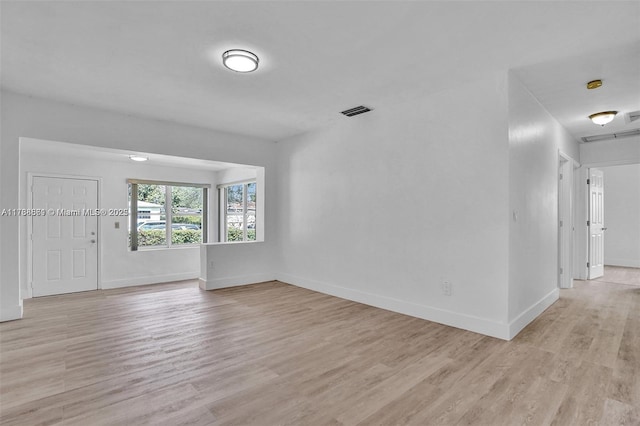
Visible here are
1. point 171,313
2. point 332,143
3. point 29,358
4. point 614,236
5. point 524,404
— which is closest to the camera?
point 524,404

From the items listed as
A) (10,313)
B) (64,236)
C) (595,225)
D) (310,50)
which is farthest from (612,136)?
(64,236)

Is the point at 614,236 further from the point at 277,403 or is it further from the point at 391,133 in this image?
the point at 277,403

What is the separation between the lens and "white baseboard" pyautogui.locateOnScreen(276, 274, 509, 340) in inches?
126

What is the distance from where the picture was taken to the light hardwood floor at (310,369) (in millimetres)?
1967

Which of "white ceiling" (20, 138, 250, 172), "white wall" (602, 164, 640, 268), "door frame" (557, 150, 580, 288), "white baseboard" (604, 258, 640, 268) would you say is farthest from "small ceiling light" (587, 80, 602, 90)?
"white baseboard" (604, 258, 640, 268)

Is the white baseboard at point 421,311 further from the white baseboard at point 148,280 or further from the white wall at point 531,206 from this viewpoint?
the white baseboard at point 148,280

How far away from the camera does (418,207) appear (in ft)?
12.6

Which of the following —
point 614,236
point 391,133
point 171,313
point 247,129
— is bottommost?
point 171,313

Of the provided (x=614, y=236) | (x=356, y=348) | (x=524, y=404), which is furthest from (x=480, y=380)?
(x=614, y=236)

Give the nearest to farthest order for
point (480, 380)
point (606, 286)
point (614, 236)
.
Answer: point (480, 380), point (606, 286), point (614, 236)

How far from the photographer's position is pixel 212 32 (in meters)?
2.45

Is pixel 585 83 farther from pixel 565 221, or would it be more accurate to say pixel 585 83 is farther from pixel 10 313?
pixel 10 313

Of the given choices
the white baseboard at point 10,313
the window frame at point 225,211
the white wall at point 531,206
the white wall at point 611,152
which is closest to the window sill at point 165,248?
the window frame at point 225,211

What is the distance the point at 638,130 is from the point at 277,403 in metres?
6.66
